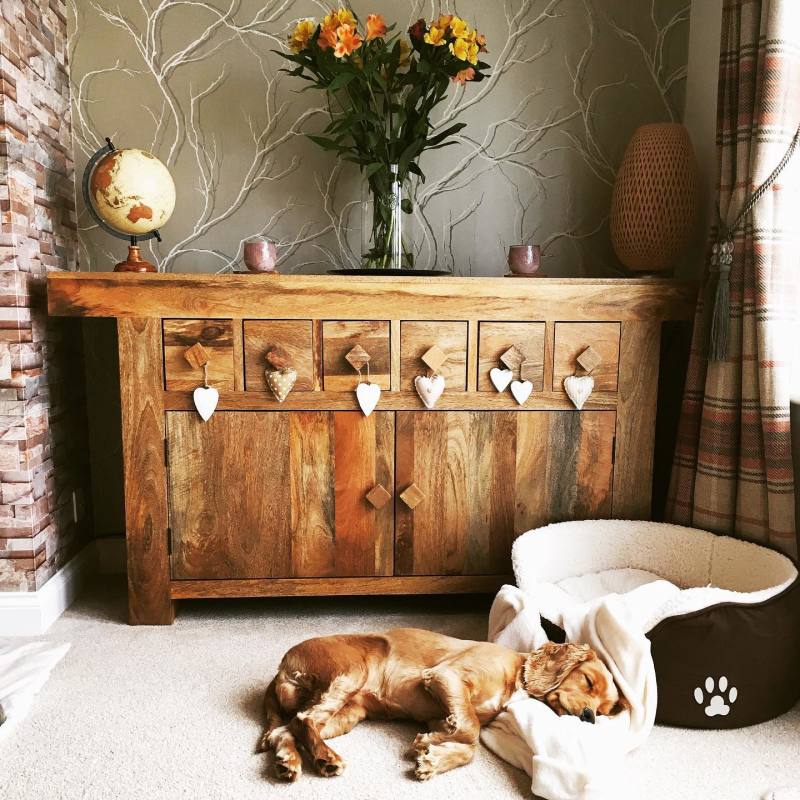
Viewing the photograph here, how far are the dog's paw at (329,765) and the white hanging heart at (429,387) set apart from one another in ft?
2.88

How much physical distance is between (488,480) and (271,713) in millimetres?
817

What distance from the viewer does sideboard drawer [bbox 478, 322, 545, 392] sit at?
5.91ft

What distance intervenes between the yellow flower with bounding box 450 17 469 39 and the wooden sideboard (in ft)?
2.13

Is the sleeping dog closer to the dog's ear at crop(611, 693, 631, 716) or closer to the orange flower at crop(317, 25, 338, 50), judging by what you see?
the dog's ear at crop(611, 693, 631, 716)

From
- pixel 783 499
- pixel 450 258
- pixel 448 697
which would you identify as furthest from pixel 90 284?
pixel 783 499

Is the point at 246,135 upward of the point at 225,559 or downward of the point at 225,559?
upward

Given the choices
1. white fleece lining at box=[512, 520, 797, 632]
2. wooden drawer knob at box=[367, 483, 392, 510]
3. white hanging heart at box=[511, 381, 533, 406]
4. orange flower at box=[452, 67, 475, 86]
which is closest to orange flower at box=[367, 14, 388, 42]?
orange flower at box=[452, 67, 475, 86]

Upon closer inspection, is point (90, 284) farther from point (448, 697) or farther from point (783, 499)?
point (783, 499)

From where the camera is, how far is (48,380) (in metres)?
1.92

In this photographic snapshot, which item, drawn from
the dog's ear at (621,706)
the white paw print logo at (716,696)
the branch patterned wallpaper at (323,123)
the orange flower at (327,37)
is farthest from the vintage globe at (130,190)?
the white paw print logo at (716,696)

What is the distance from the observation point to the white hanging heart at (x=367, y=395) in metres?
1.78

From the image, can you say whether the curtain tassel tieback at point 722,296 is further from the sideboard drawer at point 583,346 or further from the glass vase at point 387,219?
the glass vase at point 387,219

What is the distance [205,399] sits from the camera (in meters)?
1.75

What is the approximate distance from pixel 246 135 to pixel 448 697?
1.74 m
